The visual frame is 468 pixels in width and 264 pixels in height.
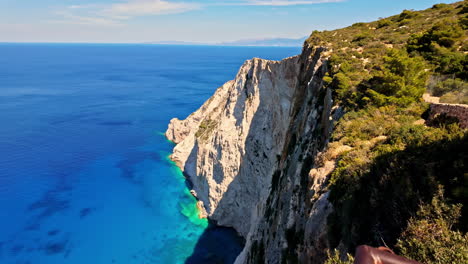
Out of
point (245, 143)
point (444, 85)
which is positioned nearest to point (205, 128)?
point (245, 143)

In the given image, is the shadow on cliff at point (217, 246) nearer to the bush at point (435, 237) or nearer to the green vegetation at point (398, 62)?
the green vegetation at point (398, 62)

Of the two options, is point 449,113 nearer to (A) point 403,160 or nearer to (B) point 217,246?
(A) point 403,160

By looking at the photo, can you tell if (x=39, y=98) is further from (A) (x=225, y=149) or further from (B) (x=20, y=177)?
(A) (x=225, y=149)

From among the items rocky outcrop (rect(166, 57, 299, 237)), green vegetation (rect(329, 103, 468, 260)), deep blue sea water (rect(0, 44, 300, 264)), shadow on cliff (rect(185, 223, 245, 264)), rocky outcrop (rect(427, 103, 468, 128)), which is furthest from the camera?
rocky outcrop (rect(166, 57, 299, 237))

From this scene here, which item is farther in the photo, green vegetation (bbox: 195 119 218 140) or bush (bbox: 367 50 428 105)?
green vegetation (bbox: 195 119 218 140)

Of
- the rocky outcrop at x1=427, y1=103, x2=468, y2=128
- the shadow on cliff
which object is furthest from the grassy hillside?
the shadow on cliff

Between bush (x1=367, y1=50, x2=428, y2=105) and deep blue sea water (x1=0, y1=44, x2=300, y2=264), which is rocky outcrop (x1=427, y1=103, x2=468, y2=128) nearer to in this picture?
bush (x1=367, y1=50, x2=428, y2=105)

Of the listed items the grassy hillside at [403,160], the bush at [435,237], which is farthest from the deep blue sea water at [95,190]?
the bush at [435,237]
